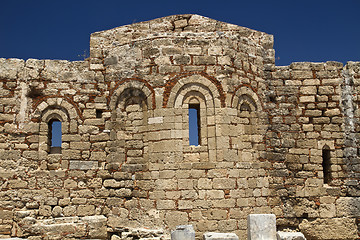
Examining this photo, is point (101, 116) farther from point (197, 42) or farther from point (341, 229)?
point (341, 229)

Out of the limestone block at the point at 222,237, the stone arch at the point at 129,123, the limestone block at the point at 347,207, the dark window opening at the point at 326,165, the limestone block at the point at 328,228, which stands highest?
the stone arch at the point at 129,123

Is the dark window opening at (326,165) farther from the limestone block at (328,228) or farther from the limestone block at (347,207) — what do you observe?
the limestone block at (328,228)

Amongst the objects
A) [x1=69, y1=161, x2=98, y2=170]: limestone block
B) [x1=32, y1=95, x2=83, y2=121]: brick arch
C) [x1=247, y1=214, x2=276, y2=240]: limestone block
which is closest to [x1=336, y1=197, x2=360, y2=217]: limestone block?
[x1=247, y1=214, x2=276, y2=240]: limestone block

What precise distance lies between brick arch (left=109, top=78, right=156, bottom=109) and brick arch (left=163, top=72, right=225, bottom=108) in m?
0.39

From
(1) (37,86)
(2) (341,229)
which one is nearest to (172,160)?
(1) (37,86)

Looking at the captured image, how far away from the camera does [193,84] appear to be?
9.51 meters

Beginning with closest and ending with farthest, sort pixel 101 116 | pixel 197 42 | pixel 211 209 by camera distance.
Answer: pixel 211 209
pixel 197 42
pixel 101 116

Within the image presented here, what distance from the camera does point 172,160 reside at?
9195mm

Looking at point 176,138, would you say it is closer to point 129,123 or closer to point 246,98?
point 129,123

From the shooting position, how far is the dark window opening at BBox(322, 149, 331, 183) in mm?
10703

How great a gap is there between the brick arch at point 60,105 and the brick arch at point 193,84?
2472mm

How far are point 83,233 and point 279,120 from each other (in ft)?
19.2

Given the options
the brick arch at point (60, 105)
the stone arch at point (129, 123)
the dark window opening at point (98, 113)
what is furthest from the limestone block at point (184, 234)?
the brick arch at point (60, 105)

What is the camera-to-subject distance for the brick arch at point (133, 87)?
9688mm
